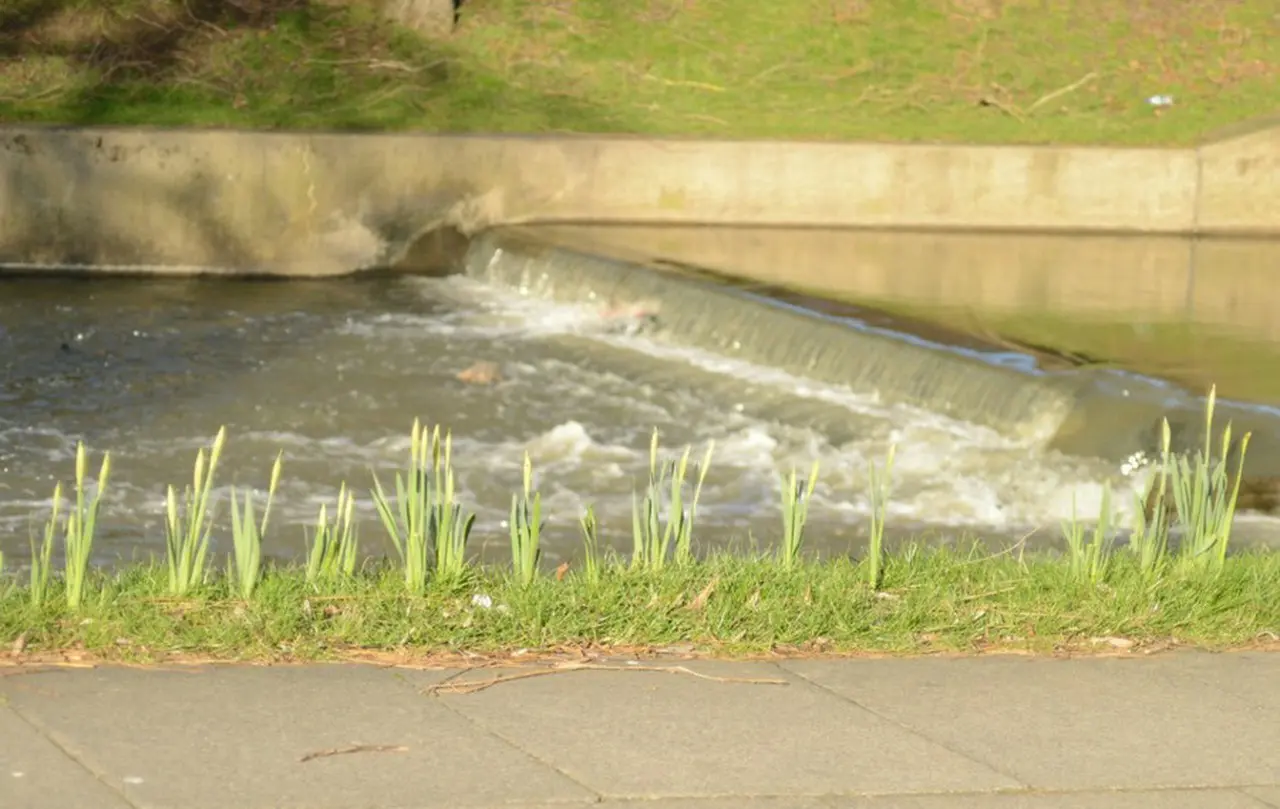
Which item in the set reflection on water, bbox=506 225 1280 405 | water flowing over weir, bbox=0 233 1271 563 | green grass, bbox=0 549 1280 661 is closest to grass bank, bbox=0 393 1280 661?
green grass, bbox=0 549 1280 661

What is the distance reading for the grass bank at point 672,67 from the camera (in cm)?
1728

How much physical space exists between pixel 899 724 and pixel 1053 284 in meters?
10.6

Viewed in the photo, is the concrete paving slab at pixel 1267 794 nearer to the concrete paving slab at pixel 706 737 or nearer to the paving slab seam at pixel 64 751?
the concrete paving slab at pixel 706 737

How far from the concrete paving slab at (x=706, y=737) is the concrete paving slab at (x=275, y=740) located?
0.12 m

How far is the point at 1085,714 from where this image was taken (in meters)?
4.59

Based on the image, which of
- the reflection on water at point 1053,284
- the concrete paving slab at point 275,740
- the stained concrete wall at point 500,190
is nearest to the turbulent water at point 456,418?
the stained concrete wall at point 500,190

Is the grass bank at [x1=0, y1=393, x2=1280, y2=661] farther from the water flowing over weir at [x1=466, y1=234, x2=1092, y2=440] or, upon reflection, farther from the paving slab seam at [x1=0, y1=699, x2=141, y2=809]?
the water flowing over weir at [x1=466, y1=234, x2=1092, y2=440]

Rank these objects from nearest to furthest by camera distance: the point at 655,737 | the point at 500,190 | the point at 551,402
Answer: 1. the point at 655,737
2. the point at 551,402
3. the point at 500,190

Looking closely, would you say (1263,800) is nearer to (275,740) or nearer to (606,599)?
(606,599)

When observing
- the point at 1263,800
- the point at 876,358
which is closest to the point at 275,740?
the point at 1263,800

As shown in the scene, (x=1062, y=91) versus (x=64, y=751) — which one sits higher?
(x=1062, y=91)

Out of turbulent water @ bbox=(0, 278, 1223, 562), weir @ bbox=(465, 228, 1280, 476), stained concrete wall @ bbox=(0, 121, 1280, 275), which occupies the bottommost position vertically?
turbulent water @ bbox=(0, 278, 1223, 562)

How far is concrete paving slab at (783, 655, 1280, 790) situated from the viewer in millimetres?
4207

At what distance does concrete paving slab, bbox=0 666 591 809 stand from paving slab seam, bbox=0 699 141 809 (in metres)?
0.01
